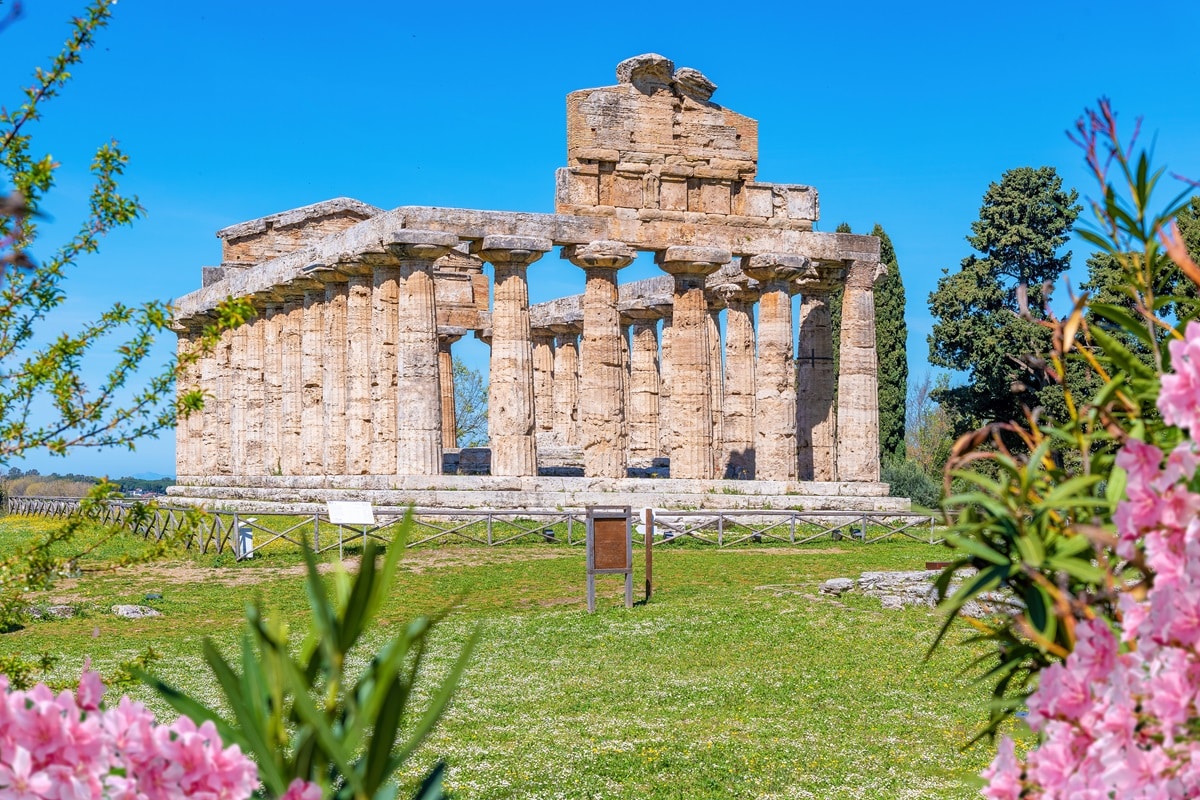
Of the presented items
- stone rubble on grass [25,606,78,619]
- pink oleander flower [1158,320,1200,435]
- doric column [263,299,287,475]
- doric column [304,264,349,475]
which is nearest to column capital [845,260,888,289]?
doric column [304,264,349,475]

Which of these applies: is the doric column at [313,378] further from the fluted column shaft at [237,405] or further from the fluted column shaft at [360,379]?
the fluted column shaft at [237,405]

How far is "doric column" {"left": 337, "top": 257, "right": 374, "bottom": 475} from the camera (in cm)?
3409

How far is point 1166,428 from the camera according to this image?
323 cm

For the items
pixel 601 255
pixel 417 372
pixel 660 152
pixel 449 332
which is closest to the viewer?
pixel 601 255

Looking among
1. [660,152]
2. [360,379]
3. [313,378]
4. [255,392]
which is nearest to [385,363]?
[360,379]

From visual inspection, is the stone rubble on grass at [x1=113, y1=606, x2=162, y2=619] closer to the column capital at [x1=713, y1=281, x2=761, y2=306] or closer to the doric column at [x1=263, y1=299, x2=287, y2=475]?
the doric column at [x1=263, y1=299, x2=287, y2=475]

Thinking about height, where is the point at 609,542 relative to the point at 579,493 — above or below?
below

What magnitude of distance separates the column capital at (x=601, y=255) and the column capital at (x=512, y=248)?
59cm

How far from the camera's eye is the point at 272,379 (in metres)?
40.8

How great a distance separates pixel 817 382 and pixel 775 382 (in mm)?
2142

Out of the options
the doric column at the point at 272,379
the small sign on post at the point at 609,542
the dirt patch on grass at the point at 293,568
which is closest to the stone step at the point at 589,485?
the dirt patch on grass at the point at 293,568

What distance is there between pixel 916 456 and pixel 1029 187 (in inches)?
1002

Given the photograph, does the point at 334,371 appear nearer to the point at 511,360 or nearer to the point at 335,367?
the point at 335,367

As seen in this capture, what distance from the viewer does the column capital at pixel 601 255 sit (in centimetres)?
3138
